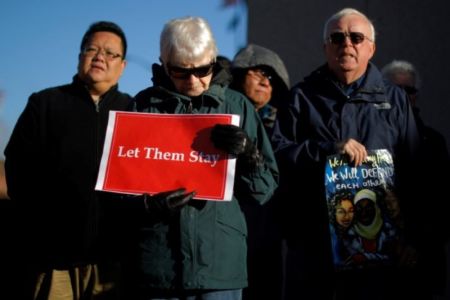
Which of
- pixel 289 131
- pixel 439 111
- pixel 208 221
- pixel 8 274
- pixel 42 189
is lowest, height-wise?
pixel 8 274

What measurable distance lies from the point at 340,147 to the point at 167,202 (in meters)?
0.88

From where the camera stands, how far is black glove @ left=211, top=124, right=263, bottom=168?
7.56 feet

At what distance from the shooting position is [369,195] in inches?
104

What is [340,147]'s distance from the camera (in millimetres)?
2643

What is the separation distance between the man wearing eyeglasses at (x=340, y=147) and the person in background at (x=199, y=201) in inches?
14.6

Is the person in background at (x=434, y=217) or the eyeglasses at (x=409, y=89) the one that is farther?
the eyeglasses at (x=409, y=89)

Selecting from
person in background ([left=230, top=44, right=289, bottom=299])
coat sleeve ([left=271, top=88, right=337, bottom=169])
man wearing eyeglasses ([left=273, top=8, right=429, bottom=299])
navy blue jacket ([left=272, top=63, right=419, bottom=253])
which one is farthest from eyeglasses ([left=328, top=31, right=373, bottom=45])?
person in background ([left=230, top=44, right=289, bottom=299])

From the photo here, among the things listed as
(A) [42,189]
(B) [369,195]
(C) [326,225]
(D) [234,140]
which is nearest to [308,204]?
(C) [326,225]

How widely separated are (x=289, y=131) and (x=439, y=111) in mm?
2479

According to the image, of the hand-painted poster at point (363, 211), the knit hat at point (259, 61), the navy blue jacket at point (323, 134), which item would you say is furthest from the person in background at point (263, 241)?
the hand-painted poster at point (363, 211)

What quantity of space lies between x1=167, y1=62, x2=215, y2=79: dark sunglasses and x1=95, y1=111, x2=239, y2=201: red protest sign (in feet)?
0.57

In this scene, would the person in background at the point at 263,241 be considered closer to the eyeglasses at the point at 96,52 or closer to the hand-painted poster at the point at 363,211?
the hand-painted poster at the point at 363,211

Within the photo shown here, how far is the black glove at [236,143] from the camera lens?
2305 millimetres

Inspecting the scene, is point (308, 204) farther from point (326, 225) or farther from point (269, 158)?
point (269, 158)
